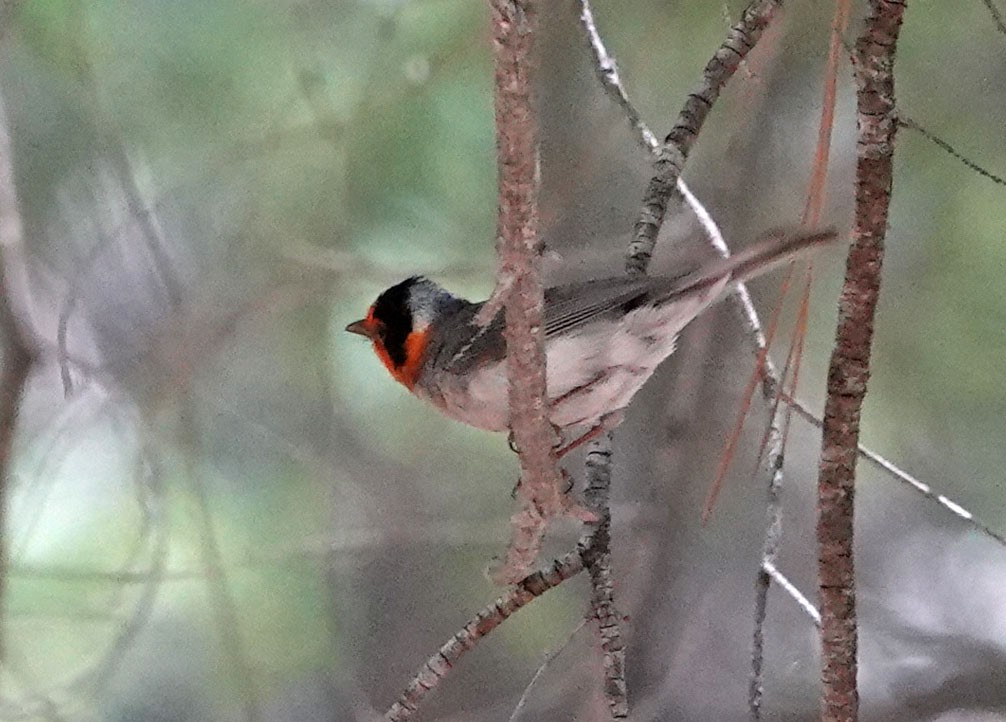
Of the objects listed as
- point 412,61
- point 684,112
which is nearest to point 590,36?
point 684,112

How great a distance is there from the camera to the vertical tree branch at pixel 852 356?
2.15 feet

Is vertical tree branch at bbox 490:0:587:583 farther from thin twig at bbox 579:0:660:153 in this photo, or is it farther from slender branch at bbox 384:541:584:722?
thin twig at bbox 579:0:660:153

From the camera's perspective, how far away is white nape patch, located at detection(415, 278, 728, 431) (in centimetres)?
100

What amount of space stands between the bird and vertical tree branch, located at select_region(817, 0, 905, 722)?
138 millimetres

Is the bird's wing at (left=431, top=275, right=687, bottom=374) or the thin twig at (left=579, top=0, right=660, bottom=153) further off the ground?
the thin twig at (left=579, top=0, right=660, bottom=153)

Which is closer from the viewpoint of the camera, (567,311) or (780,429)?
(567,311)

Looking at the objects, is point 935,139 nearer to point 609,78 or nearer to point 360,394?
point 609,78

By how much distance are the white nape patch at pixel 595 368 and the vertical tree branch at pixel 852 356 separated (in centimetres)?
24

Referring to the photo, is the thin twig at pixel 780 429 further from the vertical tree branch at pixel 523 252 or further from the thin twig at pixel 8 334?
the thin twig at pixel 8 334

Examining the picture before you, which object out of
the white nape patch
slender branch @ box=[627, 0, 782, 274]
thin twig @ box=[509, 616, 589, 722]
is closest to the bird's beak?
the white nape patch

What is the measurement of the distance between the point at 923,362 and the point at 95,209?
1136 mm

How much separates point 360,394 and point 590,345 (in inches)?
21.7

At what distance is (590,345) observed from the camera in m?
1.02

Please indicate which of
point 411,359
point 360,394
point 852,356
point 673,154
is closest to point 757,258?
point 852,356
